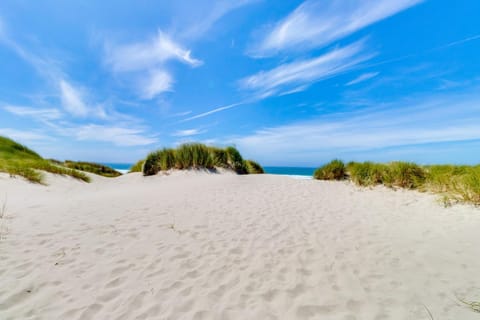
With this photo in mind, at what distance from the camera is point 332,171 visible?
10.2 meters

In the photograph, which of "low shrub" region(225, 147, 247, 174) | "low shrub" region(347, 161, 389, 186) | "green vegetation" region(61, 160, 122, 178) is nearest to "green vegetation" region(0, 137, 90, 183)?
"green vegetation" region(61, 160, 122, 178)

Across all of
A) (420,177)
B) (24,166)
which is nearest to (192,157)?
(24,166)

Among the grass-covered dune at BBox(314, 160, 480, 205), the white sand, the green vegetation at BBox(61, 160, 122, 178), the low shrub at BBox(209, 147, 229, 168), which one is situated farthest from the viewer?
the green vegetation at BBox(61, 160, 122, 178)

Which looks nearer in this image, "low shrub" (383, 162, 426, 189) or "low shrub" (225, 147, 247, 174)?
"low shrub" (383, 162, 426, 189)

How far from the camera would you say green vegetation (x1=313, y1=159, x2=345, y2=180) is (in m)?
10.2

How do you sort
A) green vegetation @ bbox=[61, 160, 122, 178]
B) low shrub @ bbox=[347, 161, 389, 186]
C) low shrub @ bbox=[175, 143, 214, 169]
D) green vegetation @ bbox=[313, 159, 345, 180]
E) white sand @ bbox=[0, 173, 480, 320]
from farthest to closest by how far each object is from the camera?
green vegetation @ bbox=[61, 160, 122, 178] < low shrub @ bbox=[175, 143, 214, 169] < green vegetation @ bbox=[313, 159, 345, 180] < low shrub @ bbox=[347, 161, 389, 186] < white sand @ bbox=[0, 173, 480, 320]

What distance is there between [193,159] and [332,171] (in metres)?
7.17

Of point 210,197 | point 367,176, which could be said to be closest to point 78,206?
point 210,197

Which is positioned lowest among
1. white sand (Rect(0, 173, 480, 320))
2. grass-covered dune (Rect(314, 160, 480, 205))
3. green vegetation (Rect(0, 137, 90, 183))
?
white sand (Rect(0, 173, 480, 320))

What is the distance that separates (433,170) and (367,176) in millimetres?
2023

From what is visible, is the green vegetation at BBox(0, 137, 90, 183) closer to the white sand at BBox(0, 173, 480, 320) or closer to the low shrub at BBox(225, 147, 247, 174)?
the white sand at BBox(0, 173, 480, 320)

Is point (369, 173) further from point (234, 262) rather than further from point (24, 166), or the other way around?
point (24, 166)

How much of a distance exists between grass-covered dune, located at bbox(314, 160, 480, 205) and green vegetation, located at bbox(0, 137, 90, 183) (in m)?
12.6

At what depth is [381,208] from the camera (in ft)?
18.5
